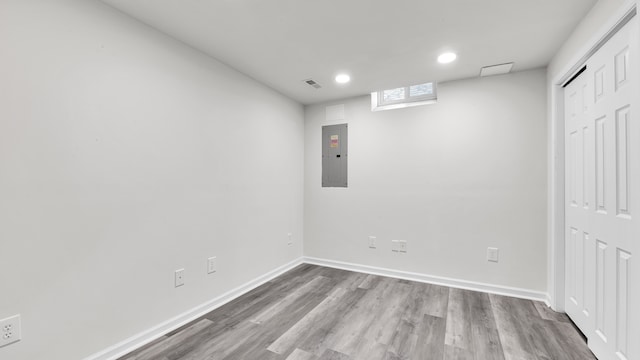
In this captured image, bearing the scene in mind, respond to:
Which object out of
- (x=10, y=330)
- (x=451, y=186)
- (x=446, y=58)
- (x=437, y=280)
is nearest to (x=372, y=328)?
(x=437, y=280)

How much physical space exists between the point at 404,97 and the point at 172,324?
11.2 feet

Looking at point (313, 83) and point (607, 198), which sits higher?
point (313, 83)

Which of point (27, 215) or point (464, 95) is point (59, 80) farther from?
point (464, 95)

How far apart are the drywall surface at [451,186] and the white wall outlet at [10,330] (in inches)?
114

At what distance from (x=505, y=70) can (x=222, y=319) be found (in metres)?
3.61

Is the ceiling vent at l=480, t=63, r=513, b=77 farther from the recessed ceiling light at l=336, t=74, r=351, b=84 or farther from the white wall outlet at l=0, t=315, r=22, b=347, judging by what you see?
the white wall outlet at l=0, t=315, r=22, b=347

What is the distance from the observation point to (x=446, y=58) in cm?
245

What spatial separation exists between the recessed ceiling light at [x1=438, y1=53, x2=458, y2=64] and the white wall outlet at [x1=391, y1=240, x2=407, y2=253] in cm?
204

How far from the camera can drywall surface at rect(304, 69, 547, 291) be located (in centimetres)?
269

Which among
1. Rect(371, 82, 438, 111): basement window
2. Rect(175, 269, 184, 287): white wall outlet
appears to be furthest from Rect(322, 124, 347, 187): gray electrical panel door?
Rect(175, 269, 184, 287): white wall outlet

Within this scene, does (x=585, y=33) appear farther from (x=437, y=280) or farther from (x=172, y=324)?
(x=172, y=324)

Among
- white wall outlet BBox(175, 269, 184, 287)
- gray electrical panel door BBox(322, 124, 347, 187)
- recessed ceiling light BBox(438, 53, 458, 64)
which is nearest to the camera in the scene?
white wall outlet BBox(175, 269, 184, 287)

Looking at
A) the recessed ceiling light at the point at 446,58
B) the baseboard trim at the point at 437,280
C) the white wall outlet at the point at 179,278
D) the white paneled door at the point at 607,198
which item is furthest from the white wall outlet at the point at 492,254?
the white wall outlet at the point at 179,278

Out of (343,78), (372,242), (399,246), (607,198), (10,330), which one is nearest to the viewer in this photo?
(10,330)
